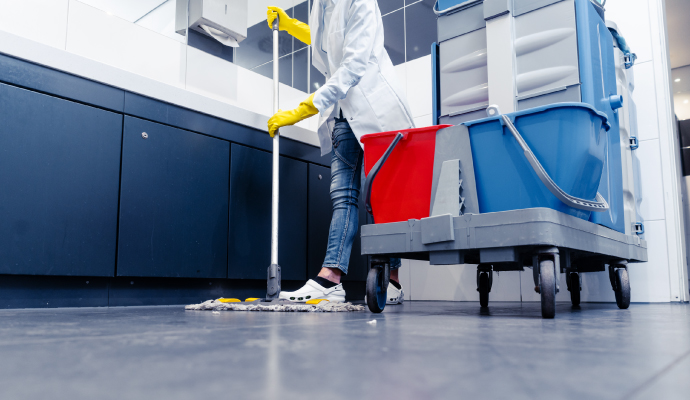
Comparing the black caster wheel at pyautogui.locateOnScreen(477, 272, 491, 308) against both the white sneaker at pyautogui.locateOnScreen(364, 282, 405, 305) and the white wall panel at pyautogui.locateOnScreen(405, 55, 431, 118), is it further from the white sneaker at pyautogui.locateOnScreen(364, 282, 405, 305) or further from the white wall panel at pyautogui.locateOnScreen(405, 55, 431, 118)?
the white wall panel at pyautogui.locateOnScreen(405, 55, 431, 118)

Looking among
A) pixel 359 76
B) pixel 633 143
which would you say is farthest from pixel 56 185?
pixel 633 143

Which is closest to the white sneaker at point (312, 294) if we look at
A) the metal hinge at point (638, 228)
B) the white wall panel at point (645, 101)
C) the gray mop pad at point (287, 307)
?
the gray mop pad at point (287, 307)

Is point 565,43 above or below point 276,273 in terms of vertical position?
above

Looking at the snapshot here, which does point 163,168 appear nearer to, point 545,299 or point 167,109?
point 167,109

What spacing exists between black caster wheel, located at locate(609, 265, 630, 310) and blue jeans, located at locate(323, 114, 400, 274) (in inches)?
30.8

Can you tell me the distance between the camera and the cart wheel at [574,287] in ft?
5.34

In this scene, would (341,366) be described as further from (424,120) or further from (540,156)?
(424,120)

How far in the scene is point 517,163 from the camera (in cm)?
103

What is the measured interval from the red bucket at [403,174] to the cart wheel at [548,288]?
0.94ft

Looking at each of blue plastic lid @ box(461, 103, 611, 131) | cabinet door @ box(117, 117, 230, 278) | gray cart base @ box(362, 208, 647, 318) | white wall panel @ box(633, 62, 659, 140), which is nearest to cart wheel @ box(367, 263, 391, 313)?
gray cart base @ box(362, 208, 647, 318)

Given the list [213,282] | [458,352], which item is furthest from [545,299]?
[213,282]

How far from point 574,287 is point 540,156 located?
2.78ft

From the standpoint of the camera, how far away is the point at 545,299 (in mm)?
934

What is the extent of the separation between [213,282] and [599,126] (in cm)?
138
